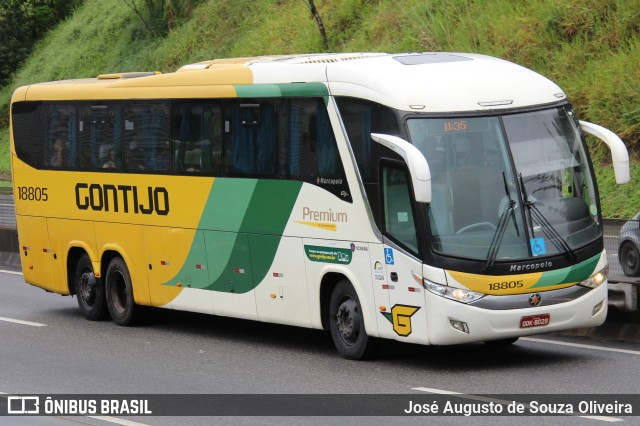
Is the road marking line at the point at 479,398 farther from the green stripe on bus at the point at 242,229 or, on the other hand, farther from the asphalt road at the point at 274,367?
the green stripe on bus at the point at 242,229

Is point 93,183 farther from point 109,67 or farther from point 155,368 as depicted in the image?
point 109,67

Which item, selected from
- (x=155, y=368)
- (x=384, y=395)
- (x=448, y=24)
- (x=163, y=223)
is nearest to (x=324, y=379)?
(x=384, y=395)

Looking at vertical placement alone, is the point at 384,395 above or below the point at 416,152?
below

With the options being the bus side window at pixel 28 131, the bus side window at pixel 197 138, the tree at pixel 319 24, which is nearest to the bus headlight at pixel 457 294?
the bus side window at pixel 197 138

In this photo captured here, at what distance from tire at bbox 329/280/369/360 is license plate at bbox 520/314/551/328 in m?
1.76

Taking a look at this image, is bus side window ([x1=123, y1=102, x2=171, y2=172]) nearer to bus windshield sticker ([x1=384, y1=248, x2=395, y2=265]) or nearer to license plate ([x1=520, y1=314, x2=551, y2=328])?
bus windshield sticker ([x1=384, y1=248, x2=395, y2=265])

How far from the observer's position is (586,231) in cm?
1352

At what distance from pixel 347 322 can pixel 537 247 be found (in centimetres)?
228

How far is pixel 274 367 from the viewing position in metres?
13.9

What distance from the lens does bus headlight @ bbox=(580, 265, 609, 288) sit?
13.4m

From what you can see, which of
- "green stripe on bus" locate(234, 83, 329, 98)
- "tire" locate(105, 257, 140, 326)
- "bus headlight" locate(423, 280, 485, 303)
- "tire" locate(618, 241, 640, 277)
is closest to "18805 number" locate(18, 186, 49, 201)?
"tire" locate(105, 257, 140, 326)

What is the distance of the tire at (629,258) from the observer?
16.6 metres

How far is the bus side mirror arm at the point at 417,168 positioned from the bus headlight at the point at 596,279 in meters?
1.96

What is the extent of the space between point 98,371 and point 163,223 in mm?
3432
